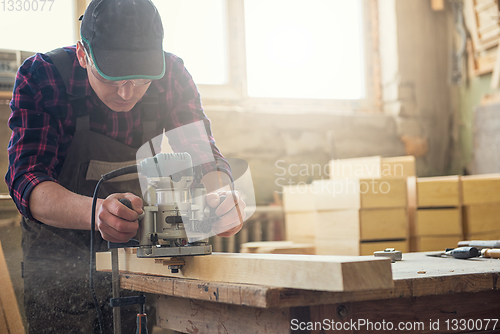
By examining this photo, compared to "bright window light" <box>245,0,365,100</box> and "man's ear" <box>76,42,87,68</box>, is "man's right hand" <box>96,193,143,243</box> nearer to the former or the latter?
"man's ear" <box>76,42,87,68</box>

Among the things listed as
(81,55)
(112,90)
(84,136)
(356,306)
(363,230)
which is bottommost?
(363,230)

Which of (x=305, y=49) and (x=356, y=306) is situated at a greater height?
(x=305, y=49)

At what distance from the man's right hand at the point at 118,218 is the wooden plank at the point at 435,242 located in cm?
215

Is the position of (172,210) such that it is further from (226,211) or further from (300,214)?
(300,214)

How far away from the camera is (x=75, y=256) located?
173 cm

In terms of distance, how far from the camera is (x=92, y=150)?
1.65 meters

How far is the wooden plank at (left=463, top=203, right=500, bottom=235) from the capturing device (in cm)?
290

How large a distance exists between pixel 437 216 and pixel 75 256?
80.6 inches

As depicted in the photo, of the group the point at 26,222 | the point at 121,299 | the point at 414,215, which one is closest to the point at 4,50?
the point at 26,222

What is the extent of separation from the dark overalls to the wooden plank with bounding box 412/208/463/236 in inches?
70.2

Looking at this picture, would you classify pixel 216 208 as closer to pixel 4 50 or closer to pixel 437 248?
pixel 437 248

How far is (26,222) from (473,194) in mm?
2389

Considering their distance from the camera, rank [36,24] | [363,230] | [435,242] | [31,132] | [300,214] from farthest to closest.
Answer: [300,214] → [36,24] → [435,242] → [363,230] → [31,132]

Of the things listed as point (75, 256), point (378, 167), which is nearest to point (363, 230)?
point (378, 167)
